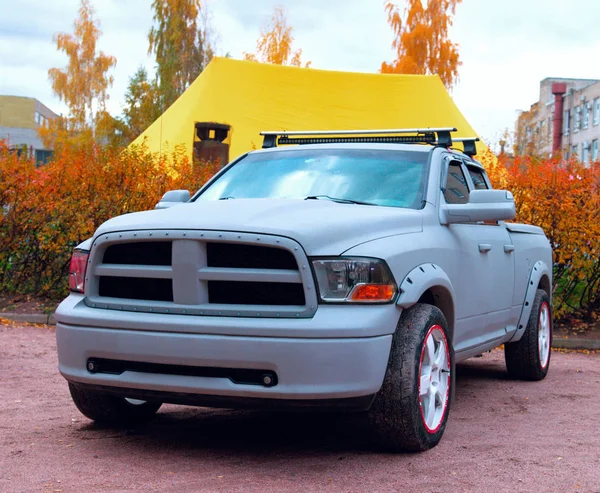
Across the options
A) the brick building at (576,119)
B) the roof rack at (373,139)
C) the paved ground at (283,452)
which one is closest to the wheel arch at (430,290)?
the paved ground at (283,452)

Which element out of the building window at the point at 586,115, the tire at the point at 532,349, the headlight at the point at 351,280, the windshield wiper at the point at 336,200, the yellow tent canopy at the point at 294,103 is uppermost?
the building window at the point at 586,115

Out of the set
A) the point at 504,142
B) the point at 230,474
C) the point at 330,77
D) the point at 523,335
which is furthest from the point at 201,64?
the point at 230,474

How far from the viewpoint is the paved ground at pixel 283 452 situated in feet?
14.3

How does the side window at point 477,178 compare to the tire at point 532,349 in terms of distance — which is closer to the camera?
the side window at point 477,178

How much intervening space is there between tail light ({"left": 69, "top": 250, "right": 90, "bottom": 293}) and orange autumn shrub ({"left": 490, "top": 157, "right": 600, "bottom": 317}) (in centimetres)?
764

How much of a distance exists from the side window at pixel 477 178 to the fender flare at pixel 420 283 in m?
1.84

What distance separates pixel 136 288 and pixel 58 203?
25.1ft

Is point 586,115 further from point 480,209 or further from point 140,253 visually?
point 140,253

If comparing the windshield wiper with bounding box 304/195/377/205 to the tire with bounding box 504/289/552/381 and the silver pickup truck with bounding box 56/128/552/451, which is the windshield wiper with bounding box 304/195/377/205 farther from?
the tire with bounding box 504/289/552/381

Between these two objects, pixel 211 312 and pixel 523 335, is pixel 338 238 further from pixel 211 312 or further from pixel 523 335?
pixel 523 335

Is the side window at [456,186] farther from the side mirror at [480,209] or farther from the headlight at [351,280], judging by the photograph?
the headlight at [351,280]

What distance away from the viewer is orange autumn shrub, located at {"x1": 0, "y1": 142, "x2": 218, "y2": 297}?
477 inches

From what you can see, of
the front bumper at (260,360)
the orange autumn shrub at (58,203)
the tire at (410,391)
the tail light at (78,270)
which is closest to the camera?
the front bumper at (260,360)

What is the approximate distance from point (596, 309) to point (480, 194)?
6783 mm
